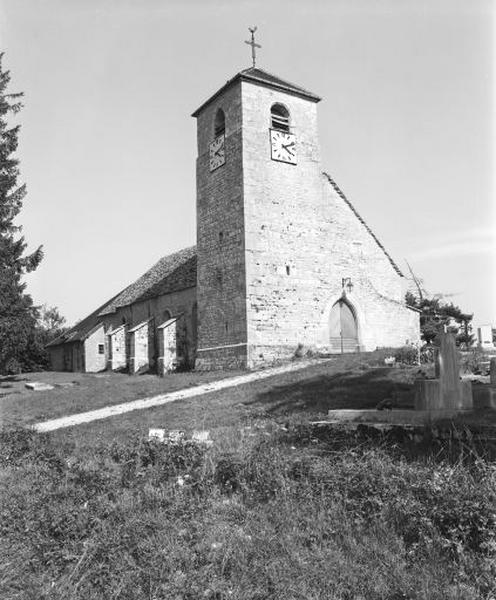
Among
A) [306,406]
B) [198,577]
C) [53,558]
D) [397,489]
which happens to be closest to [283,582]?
[198,577]

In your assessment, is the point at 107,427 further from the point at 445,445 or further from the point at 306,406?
the point at 445,445

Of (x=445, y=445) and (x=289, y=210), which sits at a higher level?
(x=289, y=210)

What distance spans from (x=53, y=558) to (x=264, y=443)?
306 centimetres

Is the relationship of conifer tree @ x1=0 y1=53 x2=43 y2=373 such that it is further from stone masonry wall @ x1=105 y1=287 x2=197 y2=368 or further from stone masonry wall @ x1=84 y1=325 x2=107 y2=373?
stone masonry wall @ x1=84 y1=325 x2=107 y2=373

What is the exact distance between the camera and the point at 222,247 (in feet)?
80.6

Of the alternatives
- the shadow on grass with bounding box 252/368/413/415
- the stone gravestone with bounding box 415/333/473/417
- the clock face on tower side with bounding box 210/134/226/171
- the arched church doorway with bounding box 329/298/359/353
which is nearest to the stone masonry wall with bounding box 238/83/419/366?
the arched church doorway with bounding box 329/298/359/353

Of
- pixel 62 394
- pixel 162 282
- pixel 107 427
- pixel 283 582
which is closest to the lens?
pixel 283 582

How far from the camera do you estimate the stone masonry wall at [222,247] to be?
23.3m

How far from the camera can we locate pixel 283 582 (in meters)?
4.17

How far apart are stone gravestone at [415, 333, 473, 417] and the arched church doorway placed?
15.7 metres

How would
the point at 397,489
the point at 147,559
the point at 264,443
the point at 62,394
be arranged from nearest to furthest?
the point at 147,559, the point at 397,489, the point at 264,443, the point at 62,394

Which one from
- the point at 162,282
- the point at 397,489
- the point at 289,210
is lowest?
the point at 397,489

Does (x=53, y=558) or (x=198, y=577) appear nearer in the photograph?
(x=198, y=577)

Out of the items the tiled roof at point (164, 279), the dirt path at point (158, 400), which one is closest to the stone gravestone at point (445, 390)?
the dirt path at point (158, 400)
